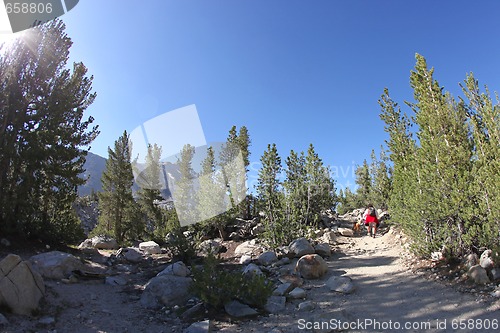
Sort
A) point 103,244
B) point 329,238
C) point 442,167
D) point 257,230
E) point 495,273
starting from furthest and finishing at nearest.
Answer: point 257,230 < point 103,244 < point 329,238 < point 442,167 < point 495,273

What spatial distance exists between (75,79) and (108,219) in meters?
15.6

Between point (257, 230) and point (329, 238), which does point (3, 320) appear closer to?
point (329, 238)

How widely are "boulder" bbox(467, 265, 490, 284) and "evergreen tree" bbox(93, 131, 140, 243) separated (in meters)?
24.9

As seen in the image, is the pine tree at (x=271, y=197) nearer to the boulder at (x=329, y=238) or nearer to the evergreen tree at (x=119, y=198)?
the boulder at (x=329, y=238)

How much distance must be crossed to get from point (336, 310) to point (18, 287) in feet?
23.6

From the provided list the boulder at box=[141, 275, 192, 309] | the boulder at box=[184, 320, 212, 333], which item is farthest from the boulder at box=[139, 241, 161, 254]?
the boulder at box=[184, 320, 212, 333]

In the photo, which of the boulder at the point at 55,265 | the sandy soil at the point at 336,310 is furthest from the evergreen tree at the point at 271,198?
the boulder at the point at 55,265

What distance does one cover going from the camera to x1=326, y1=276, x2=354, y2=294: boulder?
26.1ft

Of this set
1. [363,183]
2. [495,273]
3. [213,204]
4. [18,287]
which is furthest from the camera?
[363,183]

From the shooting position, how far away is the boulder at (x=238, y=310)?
662 centimetres

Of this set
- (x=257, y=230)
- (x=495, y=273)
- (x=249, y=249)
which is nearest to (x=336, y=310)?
(x=495, y=273)

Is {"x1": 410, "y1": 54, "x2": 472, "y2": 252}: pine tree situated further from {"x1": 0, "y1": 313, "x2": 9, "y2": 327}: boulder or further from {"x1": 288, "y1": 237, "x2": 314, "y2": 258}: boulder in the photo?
{"x1": 0, "y1": 313, "x2": 9, "y2": 327}: boulder

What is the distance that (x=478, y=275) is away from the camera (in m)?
7.05

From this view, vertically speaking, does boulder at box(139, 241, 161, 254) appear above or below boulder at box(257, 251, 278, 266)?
above
